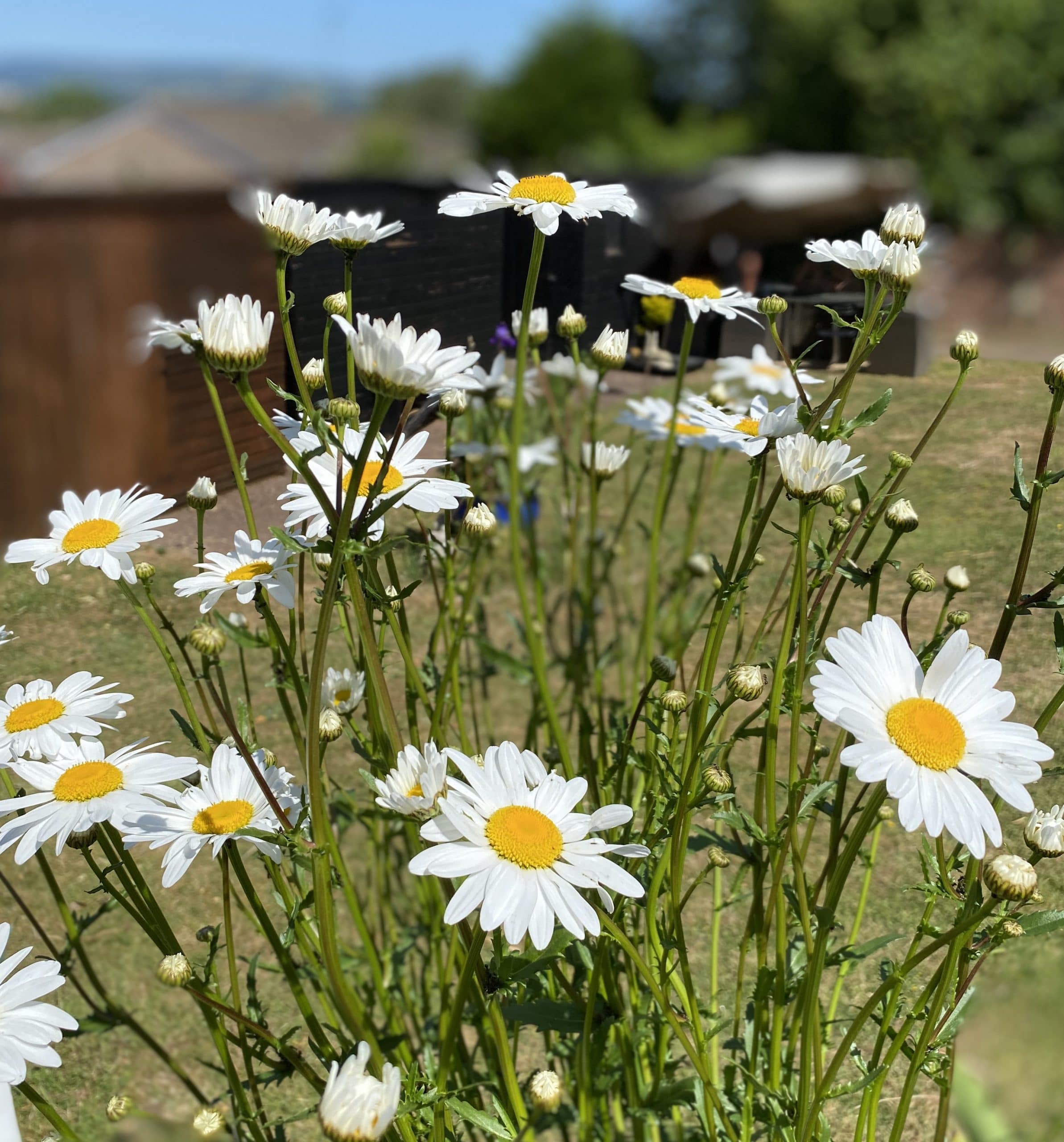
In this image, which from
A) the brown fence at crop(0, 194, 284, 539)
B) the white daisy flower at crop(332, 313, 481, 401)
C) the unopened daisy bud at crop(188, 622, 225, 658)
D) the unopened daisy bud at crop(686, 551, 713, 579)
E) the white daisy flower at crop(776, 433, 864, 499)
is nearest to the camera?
the white daisy flower at crop(332, 313, 481, 401)

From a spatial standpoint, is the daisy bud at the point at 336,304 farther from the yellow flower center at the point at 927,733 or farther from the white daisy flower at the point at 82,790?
the yellow flower center at the point at 927,733

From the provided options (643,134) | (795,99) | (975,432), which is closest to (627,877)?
(975,432)

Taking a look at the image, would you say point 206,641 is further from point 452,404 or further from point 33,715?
point 452,404

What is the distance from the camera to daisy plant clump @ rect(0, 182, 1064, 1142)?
1.82 feet

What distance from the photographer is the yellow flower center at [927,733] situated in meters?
0.55

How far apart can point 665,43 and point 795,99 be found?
7358 mm

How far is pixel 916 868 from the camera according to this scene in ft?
3.38

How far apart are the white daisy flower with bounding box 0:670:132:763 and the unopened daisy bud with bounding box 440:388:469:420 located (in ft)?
1.05

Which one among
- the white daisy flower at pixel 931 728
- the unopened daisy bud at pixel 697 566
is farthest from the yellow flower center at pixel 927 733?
the unopened daisy bud at pixel 697 566

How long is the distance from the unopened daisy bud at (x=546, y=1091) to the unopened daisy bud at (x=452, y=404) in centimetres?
48

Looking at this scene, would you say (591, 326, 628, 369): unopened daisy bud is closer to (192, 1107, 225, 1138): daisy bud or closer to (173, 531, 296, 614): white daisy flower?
(173, 531, 296, 614): white daisy flower

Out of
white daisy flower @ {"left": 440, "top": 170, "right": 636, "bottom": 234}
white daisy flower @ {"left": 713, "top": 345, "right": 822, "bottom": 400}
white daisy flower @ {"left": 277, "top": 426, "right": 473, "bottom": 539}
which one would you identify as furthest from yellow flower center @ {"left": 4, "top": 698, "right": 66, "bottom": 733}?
white daisy flower @ {"left": 713, "top": 345, "right": 822, "bottom": 400}

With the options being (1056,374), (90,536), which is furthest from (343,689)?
(1056,374)

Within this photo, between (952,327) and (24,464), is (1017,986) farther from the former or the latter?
(24,464)
